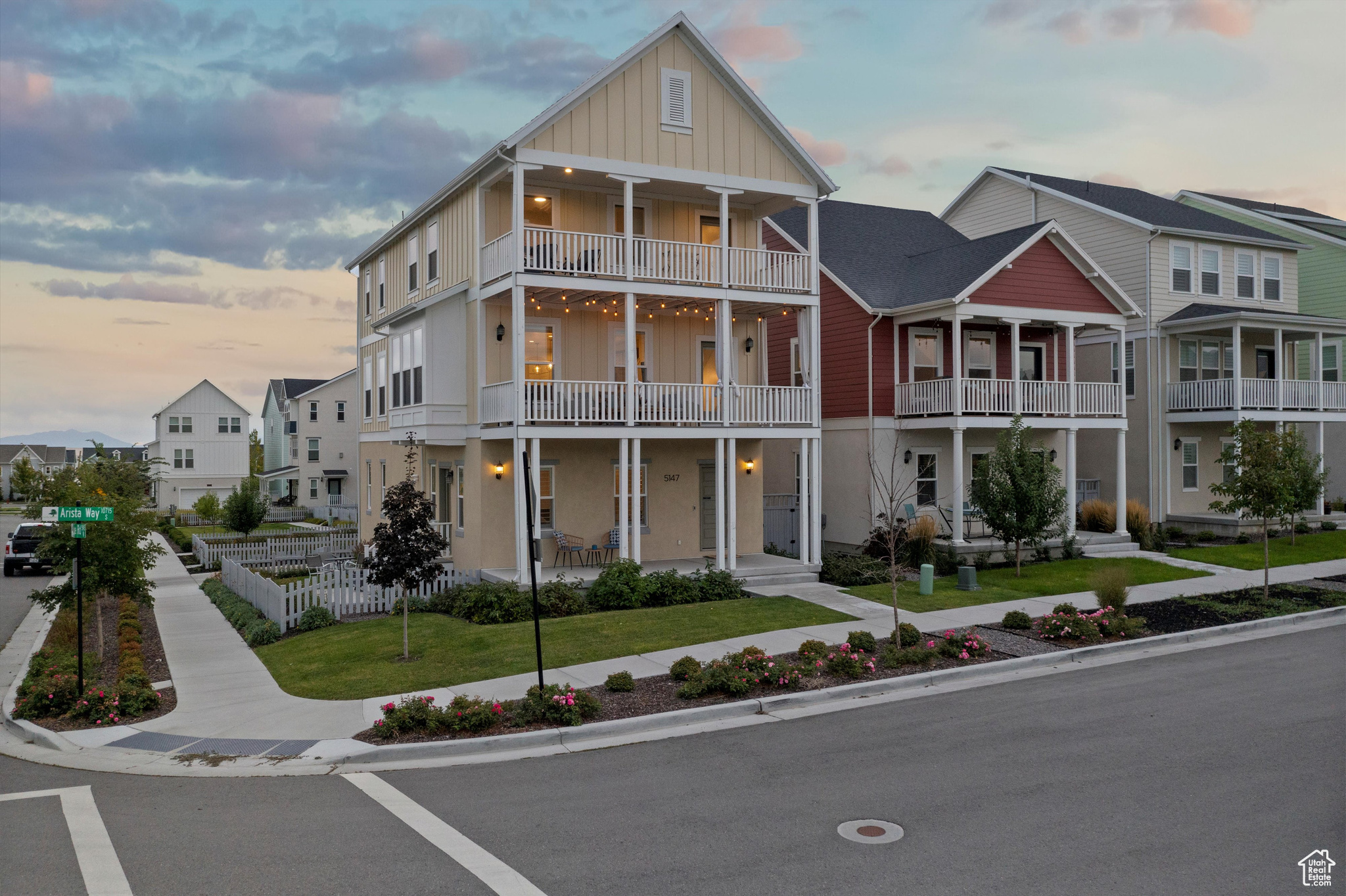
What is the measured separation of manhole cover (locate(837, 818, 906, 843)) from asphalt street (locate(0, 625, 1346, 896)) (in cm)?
11

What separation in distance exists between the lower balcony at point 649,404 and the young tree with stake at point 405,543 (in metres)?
4.75

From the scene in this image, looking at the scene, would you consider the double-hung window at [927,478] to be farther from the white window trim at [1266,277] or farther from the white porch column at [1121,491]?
the white window trim at [1266,277]

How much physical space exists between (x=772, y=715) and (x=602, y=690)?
7.55 ft

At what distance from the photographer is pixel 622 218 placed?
22922 millimetres

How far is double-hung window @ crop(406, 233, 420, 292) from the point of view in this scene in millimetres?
26312

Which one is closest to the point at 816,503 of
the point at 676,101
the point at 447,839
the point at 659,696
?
the point at 676,101

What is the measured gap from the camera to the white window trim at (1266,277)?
32.8 m

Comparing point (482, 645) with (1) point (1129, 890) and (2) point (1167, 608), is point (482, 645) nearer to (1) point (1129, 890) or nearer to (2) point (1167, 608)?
(1) point (1129, 890)

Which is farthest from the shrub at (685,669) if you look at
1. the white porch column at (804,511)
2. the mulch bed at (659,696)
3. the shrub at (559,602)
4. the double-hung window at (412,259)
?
the double-hung window at (412,259)

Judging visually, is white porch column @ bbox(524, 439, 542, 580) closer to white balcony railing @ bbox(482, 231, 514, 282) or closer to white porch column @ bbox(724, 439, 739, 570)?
white balcony railing @ bbox(482, 231, 514, 282)

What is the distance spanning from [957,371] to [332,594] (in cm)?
1589

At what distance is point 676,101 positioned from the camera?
2155 cm

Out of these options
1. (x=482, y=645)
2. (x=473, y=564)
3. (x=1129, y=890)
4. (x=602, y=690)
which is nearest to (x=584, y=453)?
(x=473, y=564)

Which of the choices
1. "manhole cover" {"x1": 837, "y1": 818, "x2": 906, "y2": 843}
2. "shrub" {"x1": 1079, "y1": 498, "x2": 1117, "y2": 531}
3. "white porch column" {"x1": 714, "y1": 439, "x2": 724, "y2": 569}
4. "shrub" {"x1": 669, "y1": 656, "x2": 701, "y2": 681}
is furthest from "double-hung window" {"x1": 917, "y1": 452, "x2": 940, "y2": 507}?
"manhole cover" {"x1": 837, "y1": 818, "x2": 906, "y2": 843}
